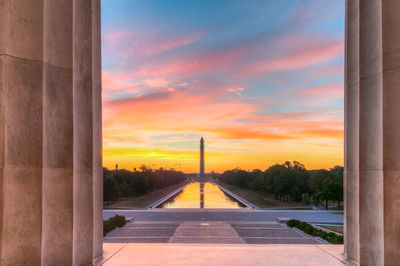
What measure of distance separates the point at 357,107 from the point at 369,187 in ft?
3.88

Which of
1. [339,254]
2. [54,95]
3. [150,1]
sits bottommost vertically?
[339,254]

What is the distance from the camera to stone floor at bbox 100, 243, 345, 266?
15.3 feet

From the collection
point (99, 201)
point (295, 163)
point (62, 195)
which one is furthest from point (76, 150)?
point (295, 163)

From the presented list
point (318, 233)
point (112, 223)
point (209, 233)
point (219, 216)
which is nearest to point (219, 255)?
point (209, 233)

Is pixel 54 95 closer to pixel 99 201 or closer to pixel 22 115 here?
pixel 22 115

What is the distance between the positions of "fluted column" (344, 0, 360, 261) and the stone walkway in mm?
16262

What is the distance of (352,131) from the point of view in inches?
185

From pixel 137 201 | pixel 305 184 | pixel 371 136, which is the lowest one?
pixel 137 201

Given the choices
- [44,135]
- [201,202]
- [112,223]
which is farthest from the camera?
[201,202]

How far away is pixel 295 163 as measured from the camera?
68438 millimetres

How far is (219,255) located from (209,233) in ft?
62.0

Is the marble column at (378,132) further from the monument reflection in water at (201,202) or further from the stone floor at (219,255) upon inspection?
the monument reflection in water at (201,202)

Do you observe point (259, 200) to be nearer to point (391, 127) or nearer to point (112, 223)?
point (112, 223)

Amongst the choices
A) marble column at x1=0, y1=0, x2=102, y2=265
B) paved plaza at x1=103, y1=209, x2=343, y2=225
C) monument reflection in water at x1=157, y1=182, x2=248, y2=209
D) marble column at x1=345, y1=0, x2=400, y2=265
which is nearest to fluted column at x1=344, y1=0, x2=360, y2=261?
marble column at x1=345, y1=0, x2=400, y2=265
